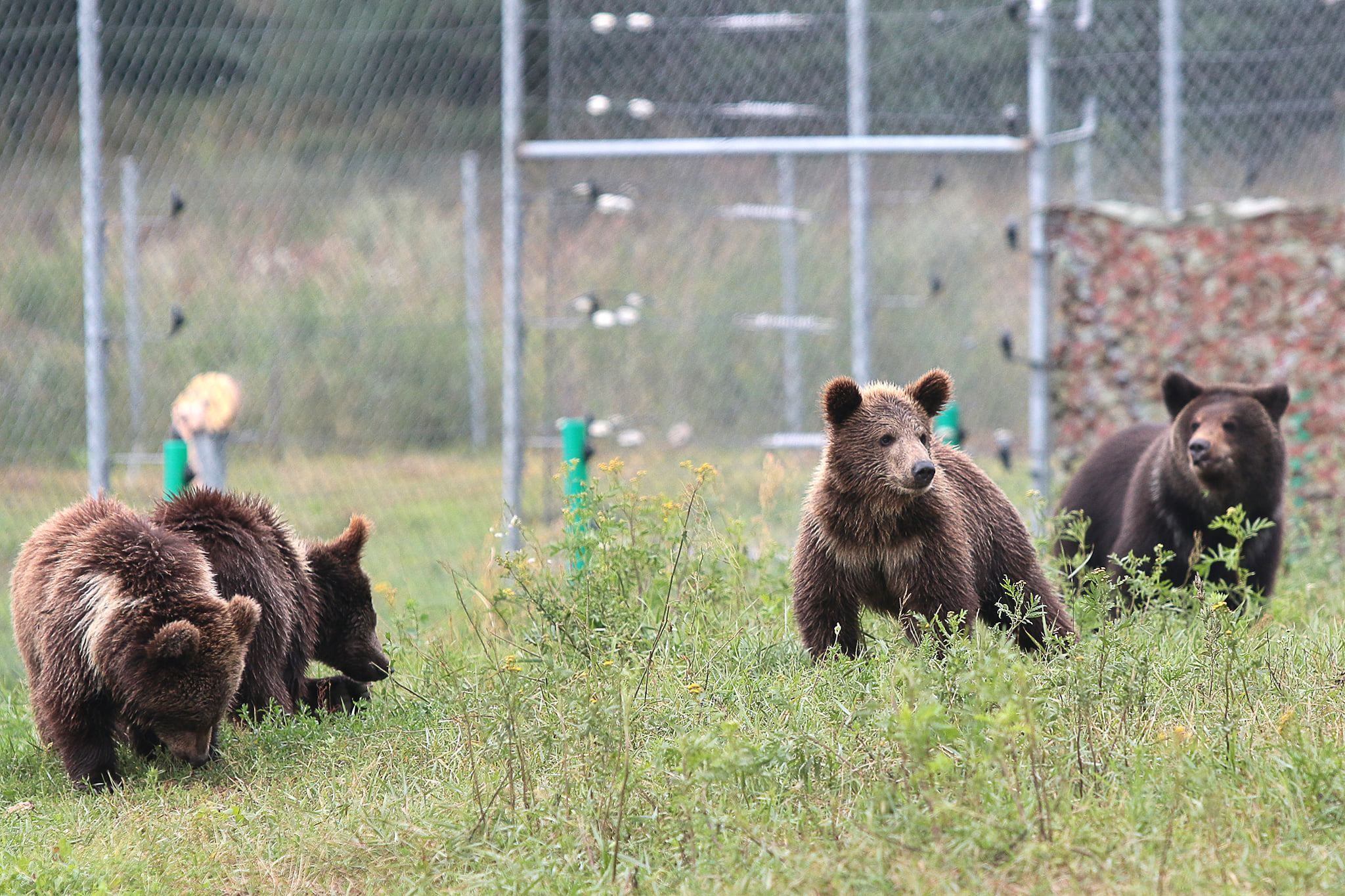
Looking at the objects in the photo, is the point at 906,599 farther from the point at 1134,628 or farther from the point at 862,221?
the point at 862,221

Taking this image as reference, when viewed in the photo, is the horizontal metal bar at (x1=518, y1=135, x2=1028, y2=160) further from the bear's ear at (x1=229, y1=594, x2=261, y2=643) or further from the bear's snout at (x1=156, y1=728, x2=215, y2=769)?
the bear's snout at (x1=156, y1=728, x2=215, y2=769)

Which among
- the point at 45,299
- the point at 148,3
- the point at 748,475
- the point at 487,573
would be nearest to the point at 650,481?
the point at 748,475

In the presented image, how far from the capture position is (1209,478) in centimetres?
638

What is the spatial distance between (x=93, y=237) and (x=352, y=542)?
315cm

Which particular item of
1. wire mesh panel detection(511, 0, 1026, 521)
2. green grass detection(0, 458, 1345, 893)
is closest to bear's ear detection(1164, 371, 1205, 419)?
green grass detection(0, 458, 1345, 893)

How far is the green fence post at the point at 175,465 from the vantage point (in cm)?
724

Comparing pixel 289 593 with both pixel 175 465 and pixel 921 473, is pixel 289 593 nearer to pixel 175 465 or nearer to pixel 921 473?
pixel 175 465

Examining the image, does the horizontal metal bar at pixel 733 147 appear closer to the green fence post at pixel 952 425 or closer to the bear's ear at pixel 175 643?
the green fence post at pixel 952 425

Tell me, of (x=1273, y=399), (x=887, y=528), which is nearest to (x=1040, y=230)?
(x=1273, y=399)

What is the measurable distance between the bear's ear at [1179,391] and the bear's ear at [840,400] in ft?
7.68

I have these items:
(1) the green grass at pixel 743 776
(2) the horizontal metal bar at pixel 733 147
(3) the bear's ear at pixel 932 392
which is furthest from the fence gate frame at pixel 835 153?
(3) the bear's ear at pixel 932 392

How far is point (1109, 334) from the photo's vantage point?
9695 mm

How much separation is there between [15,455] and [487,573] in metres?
5.06

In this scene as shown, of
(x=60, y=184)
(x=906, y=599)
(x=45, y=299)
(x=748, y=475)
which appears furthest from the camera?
→ (x=45, y=299)
